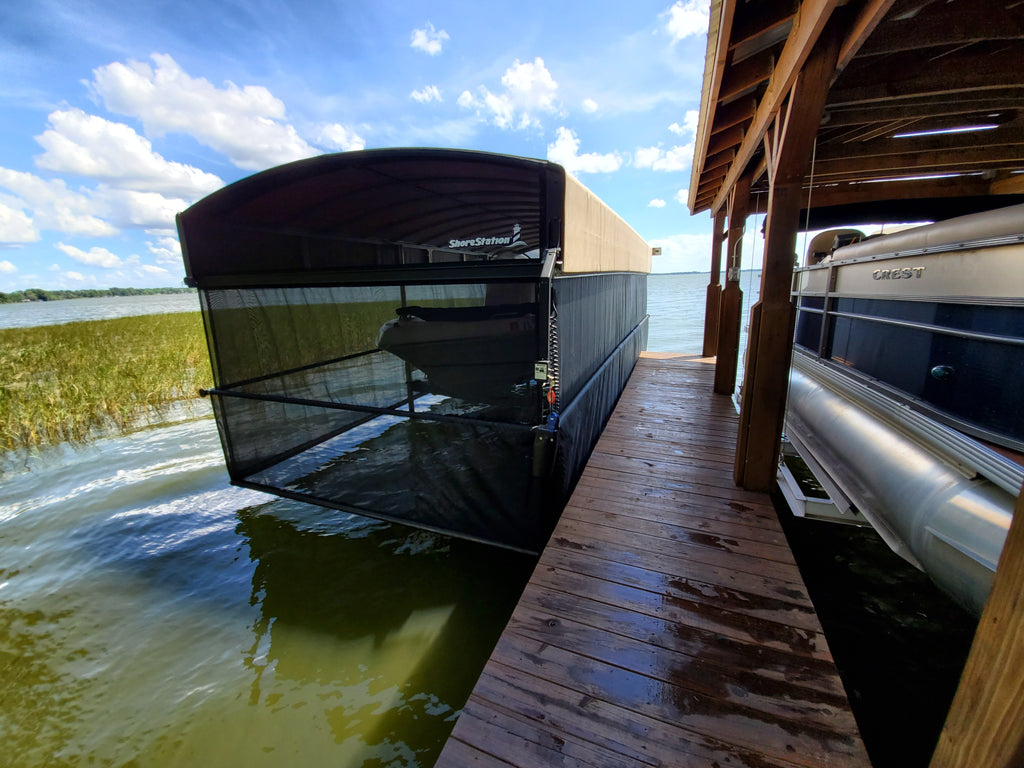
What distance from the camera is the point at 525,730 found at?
1623 mm

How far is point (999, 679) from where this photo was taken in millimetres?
759

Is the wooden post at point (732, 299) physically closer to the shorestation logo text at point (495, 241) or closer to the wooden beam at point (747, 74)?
the wooden beam at point (747, 74)

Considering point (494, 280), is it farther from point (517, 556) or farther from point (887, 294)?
point (887, 294)

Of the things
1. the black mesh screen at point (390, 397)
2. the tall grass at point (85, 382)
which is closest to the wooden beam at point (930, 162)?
the black mesh screen at point (390, 397)

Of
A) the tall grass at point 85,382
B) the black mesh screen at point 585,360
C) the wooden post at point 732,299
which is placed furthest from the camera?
the tall grass at point 85,382

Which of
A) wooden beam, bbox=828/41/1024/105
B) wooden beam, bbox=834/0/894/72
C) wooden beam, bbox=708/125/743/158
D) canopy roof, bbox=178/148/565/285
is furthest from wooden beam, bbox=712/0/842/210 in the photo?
canopy roof, bbox=178/148/565/285

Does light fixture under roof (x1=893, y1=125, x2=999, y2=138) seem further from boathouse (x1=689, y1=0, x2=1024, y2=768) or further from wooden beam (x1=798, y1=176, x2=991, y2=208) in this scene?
wooden beam (x1=798, y1=176, x2=991, y2=208)

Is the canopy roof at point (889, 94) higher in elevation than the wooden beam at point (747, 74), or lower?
lower

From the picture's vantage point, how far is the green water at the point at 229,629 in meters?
2.36

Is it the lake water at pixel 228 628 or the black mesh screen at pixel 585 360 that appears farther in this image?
the black mesh screen at pixel 585 360

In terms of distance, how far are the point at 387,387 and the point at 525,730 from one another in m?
2.53

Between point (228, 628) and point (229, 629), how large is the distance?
0.02 metres

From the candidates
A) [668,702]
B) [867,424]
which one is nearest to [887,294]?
[867,424]

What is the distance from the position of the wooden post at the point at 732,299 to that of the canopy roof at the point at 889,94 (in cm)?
29
